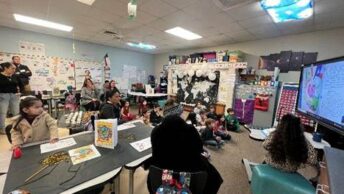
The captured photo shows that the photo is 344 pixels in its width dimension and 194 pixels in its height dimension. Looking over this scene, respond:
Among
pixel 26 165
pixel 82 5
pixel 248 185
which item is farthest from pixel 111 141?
pixel 82 5

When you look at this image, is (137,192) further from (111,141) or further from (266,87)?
(266,87)

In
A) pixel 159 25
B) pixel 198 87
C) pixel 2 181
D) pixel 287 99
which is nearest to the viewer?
pixel 2 181

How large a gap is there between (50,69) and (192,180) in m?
6.00

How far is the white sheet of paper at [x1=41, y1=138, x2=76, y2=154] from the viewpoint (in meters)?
1.48

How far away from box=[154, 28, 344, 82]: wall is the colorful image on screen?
2402mm

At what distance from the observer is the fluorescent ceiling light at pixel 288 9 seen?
255 centimetres

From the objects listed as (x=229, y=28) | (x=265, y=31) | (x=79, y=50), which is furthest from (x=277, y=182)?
(x=79, y=50)

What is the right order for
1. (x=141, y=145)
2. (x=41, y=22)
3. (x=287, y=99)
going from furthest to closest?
(x=41, y=22)
(x=287, y=99)
(x=141, y=145)

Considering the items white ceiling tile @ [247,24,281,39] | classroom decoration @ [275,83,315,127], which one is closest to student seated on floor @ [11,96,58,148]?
classroom decoration @ [275,83,315,127]

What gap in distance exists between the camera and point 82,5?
2.99 metres

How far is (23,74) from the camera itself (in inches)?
182

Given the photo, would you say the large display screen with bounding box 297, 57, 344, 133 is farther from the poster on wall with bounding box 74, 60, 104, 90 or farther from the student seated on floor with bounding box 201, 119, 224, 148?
the poster on wall with bounding box 74, 60, 104, 90

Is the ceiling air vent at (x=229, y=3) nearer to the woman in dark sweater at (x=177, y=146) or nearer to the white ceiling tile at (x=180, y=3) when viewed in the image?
the white ceiling tile at (x=180, y=3)

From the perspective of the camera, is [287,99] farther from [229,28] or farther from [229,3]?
[229,3]
